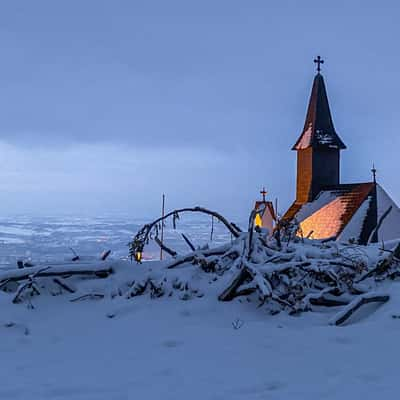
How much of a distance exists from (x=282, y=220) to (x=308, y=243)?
511 mm

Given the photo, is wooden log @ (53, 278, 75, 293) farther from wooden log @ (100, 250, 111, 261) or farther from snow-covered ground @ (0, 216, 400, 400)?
wooden log @ (100, 250, 111, 261)

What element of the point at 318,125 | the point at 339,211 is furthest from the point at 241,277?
the point at 318,125

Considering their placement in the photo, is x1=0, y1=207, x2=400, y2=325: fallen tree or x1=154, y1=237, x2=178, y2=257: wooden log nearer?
x1=0, y1=207, x2=400, y2=325: fallen tree

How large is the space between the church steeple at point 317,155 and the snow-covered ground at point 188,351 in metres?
27.6

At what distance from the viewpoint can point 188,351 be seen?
164 inches

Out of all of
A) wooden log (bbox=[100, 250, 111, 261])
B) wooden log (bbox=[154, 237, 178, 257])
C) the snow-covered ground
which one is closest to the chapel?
wooden log (bbox=[154, 237, 178, 257])

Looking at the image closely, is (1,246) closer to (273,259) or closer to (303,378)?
(273,259)

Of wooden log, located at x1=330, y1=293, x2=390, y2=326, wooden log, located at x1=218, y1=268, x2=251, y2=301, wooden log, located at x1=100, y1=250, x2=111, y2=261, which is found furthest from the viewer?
wooden log, located at x1=100, y1=250, x2=111, y2=261

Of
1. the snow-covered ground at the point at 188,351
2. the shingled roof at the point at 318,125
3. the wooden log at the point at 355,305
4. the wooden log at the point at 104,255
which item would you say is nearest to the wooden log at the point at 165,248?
the wooden log at the point at 104,255

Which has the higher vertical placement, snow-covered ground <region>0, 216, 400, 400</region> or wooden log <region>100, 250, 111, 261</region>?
wooden log <region>100, 250, 111, 261</region>

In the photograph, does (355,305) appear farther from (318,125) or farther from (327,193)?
(318,125)

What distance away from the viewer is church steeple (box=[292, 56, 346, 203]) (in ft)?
107

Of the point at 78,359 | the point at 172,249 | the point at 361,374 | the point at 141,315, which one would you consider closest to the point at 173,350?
the point at 78,359

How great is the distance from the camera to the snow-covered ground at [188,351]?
11.1 feet
